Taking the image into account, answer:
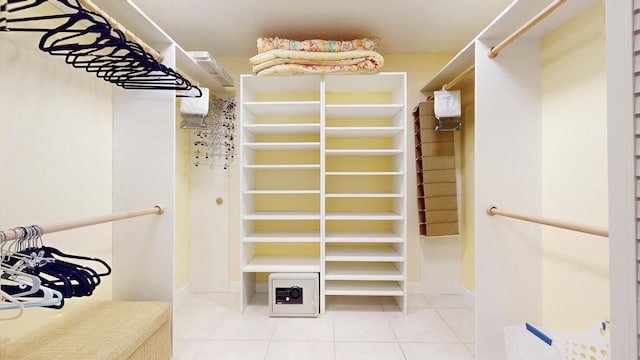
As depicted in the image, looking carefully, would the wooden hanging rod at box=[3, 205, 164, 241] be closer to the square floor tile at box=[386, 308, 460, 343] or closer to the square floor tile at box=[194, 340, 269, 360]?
the square floor tile at box=[194, 340, 269, 360]

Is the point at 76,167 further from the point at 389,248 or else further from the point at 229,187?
the point at 389,248

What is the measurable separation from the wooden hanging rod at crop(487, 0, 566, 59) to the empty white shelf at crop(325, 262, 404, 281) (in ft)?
5.54

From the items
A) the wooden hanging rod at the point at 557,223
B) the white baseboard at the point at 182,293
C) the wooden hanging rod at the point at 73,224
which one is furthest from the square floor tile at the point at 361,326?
the wooden hanging rod at the point at 73,224

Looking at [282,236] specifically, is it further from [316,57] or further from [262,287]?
[316,57]

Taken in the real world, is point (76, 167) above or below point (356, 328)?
above

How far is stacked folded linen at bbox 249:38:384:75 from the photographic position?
2.32 meters

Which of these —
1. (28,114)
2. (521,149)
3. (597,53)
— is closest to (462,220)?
(521,149)

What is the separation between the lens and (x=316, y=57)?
2.34m

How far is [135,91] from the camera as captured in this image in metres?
1.82

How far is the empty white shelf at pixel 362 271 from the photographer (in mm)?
2385

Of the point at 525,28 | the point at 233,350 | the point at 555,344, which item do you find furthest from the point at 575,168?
the point at 233,350

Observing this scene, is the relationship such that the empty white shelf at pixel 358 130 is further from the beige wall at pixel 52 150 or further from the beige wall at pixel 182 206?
the beige wall at pixel 52 150

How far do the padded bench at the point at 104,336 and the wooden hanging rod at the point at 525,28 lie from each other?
2.28 metres

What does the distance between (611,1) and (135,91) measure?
2.13m
